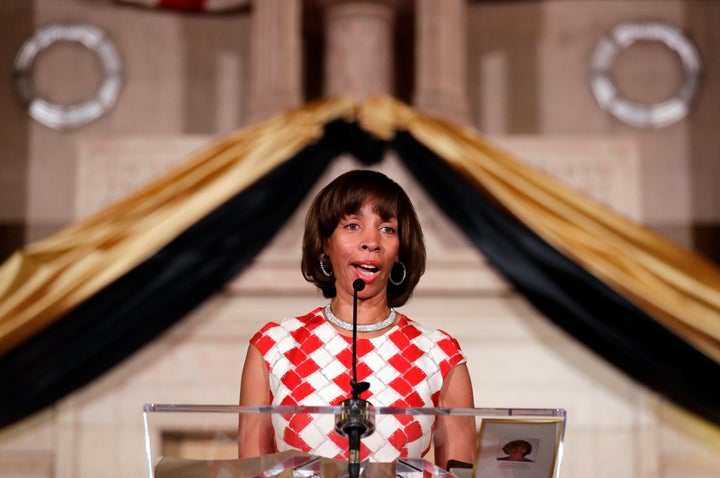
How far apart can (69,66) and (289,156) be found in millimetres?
1295

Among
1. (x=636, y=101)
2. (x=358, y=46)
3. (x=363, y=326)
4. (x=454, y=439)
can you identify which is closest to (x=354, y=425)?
(x=454, y=439)

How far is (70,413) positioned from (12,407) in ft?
0.69

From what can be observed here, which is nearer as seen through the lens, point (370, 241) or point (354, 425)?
point (354, 425)

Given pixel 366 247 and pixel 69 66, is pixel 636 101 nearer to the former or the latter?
pixel 69 66

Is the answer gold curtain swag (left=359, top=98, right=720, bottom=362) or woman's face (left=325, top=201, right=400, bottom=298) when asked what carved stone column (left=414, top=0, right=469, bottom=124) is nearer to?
gold curtain swag (left=359, top=98, right=720, bottom=362)

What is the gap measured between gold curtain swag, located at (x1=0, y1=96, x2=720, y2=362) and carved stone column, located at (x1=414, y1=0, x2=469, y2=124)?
0.14m

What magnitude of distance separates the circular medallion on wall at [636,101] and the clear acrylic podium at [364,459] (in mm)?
3683

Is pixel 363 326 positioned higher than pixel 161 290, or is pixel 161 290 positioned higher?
Answer: pixel 363 326

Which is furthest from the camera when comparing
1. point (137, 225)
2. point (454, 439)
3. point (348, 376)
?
point (137, 225)

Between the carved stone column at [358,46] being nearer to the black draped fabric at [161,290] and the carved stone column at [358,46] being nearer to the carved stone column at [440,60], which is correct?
the carved stone column at [440,60]

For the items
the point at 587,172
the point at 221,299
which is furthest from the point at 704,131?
the point at 221,299

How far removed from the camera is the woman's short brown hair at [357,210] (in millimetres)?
1835

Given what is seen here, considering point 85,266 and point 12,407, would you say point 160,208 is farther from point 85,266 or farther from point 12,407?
point 12,407

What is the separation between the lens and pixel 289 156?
4469 millimetres
